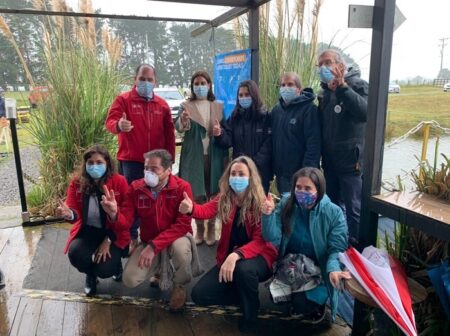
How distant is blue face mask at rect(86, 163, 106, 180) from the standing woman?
92cm

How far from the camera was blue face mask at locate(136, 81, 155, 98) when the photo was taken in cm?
299

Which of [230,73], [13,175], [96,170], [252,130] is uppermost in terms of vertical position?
[230,73]

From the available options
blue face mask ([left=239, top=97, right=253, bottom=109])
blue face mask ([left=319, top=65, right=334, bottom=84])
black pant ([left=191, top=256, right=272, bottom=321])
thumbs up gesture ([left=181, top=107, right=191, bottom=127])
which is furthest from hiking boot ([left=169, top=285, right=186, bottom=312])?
blue face mask ([left=319, top=65, right=334, bottom=84])

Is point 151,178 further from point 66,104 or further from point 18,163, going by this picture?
point 66,104

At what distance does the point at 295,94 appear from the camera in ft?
9.17

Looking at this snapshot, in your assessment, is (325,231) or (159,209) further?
(159,209)

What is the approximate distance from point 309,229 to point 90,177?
1.48 meters

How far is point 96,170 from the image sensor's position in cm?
251

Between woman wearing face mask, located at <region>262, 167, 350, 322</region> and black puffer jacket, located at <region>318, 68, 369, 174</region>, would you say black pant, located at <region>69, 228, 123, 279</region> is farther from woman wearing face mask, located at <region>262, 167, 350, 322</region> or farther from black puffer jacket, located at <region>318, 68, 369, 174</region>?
black puffer jacket, located at <region>318, 68, 369, 174</region>

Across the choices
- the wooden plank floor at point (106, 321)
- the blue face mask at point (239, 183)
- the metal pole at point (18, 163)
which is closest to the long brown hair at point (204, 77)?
the blue face mask at point (239, 183)

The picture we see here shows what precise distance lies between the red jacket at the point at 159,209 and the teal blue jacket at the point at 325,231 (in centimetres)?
60

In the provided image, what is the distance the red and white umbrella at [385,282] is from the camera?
152cm

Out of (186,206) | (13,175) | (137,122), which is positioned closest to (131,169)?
(137,122)

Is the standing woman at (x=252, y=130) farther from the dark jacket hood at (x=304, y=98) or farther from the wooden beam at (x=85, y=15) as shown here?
the wooden beam at (x=85, y=15)
